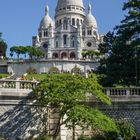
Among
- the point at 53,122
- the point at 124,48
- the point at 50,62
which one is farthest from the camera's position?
the point at 50,62

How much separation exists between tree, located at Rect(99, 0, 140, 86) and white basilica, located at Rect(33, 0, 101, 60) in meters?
94.3

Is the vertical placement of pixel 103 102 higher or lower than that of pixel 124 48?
lower

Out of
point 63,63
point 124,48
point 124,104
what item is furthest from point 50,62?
point 124,104

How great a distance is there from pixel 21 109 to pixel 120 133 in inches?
212

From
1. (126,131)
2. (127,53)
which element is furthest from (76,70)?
(126,131)

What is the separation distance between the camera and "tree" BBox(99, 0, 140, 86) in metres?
34.1

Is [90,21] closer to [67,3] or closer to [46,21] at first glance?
[67,3]

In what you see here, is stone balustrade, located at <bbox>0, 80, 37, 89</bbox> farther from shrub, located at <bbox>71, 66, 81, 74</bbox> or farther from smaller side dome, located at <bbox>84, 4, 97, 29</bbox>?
smaller side dome, located at <bbox>84, 4, 97, 29</bbox>

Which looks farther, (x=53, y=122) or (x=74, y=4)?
(x=74, y=4)

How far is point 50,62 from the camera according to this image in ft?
328

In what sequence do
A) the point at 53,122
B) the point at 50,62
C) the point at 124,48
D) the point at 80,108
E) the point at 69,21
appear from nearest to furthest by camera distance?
the point at 80,108 < the point at 53,122 < the point at 124,48 < the point at 50,62 < the point at 69,21

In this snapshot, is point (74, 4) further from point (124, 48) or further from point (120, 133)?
point (120, 133)

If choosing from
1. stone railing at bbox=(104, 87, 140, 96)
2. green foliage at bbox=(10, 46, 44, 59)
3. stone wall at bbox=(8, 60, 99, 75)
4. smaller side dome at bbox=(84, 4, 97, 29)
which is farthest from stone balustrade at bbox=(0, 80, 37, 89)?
smaller side dome at bbox=(84, 4, 97, 29)

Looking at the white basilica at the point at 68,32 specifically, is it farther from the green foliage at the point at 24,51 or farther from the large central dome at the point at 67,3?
the green foliage at the point at 24,51
